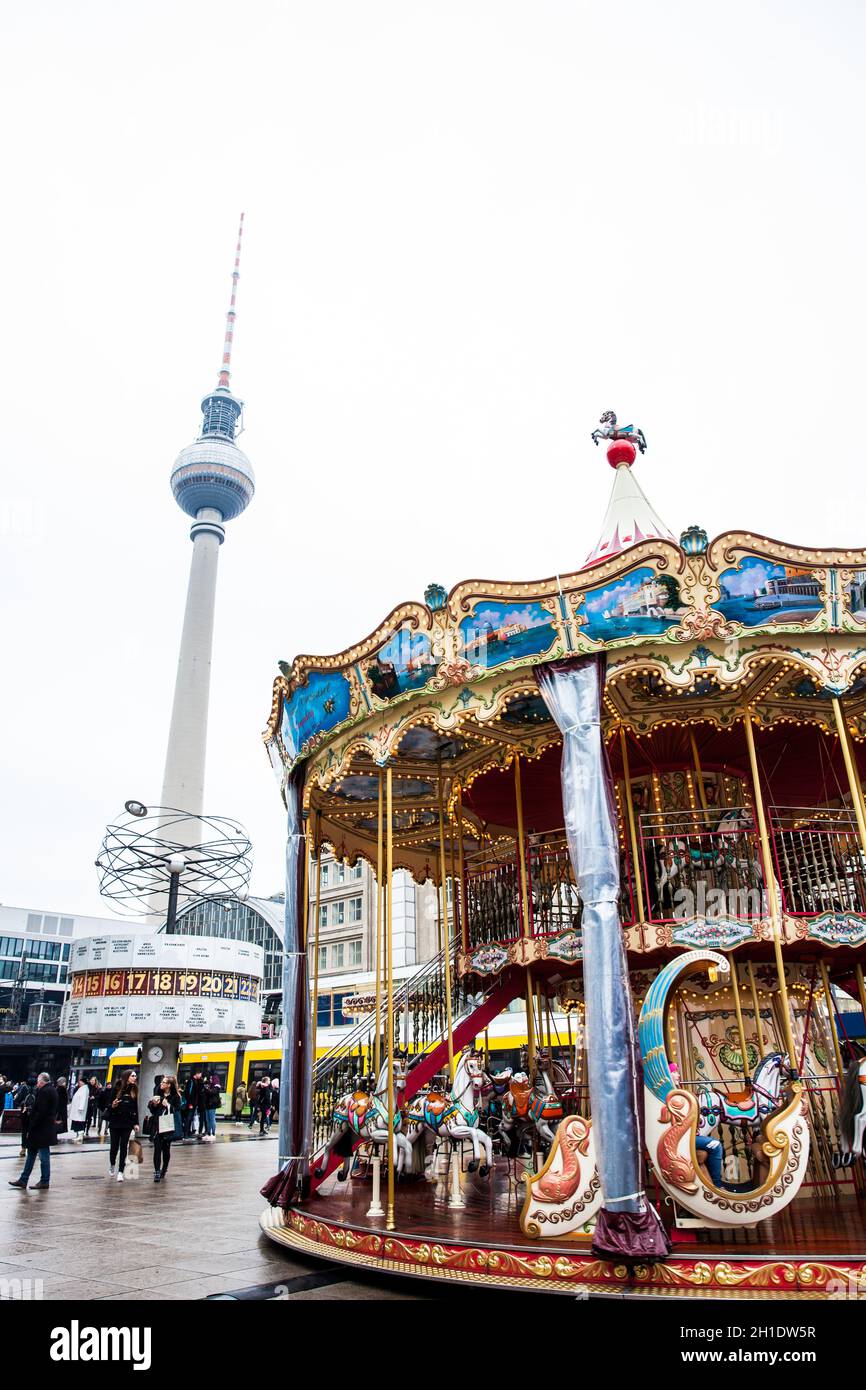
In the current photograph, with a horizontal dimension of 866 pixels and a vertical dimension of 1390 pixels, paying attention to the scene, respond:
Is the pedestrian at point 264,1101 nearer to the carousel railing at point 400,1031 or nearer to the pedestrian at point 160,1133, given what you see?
the pedestrian at point 160,1133

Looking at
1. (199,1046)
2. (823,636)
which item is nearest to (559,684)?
(823,636)

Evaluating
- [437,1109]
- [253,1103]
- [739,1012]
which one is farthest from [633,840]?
[253,1103]

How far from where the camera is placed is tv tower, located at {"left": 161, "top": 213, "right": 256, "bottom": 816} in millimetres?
76562

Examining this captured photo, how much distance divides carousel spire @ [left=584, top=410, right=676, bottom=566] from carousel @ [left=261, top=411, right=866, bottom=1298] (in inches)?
2.2

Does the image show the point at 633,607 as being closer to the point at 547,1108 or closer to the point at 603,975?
the point at 603,975

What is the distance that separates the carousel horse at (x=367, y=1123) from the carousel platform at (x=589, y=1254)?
82 centimetres

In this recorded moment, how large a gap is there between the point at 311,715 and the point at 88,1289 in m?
5.95

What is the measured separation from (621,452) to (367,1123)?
34.6ft

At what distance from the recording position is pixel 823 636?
863 cm

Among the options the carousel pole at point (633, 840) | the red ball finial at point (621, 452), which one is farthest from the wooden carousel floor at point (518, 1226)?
the red ball finial at point (621, 452)

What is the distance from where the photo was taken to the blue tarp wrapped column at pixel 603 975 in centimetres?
682

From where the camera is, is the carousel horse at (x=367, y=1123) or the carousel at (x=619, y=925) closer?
the carousel at (x=619, y=925)
